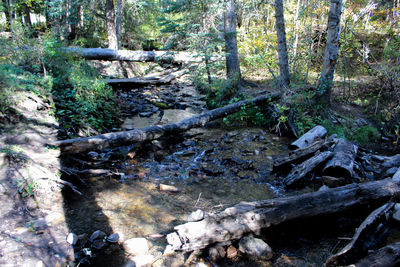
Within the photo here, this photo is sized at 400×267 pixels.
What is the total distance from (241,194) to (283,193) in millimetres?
864

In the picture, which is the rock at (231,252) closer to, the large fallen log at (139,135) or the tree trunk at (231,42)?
the large fallen log at (139,135)

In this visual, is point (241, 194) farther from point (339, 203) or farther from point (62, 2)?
point (62, 2)

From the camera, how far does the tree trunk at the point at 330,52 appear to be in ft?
25.5

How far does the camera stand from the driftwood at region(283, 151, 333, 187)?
512cm

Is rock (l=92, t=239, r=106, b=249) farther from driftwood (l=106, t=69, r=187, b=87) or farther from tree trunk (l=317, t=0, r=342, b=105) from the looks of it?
driftwood (l=106, t=69, r=187, b=87)

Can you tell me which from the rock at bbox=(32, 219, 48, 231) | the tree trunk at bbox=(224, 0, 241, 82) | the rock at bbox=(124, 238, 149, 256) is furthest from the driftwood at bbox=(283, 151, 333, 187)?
the tree trunk at bbox=(224, 0, 241, 82)

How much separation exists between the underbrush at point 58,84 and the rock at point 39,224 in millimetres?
3202

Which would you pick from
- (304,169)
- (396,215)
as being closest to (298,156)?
(304,169)

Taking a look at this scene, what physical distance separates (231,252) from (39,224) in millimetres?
2803

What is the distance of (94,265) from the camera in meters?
3.13

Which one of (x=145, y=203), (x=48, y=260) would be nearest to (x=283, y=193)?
(x=145, y=203)

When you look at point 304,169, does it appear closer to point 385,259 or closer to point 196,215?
point 196,215

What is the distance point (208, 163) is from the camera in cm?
646

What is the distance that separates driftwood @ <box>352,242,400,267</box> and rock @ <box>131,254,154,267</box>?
243cm
